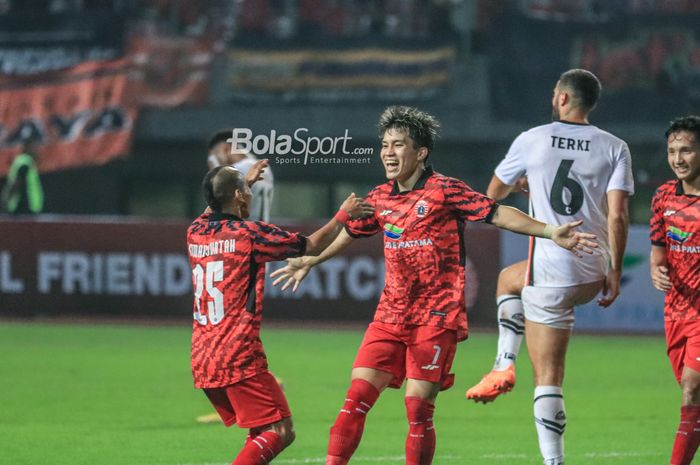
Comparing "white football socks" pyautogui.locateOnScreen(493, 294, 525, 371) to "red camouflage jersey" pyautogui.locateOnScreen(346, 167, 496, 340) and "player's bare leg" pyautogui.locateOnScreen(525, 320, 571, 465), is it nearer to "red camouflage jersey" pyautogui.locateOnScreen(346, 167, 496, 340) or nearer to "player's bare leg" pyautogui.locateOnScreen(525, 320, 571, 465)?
"player's bare leg" pyautogui.locateOnScreen(525, 320, 571, 465)

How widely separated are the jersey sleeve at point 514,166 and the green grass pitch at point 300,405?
2067mm

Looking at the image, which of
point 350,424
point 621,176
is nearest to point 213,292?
point 350,424

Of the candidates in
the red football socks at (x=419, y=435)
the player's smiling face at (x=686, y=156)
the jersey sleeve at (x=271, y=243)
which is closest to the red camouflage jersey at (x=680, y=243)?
the player's smiling face at (x=686, y=156)

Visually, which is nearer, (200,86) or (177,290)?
(177,290)

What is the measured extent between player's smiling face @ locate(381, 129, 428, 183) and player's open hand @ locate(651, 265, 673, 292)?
1517 mm

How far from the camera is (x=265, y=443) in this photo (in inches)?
252

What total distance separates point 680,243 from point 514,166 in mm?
1004

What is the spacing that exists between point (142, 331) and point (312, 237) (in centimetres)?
1029

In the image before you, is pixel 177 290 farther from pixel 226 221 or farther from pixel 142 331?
pixel 226 221

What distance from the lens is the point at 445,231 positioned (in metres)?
6.76

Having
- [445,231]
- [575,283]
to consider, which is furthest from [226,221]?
[575,283]

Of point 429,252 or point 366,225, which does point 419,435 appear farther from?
point 366,225

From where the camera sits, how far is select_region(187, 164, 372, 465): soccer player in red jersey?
6.39 m

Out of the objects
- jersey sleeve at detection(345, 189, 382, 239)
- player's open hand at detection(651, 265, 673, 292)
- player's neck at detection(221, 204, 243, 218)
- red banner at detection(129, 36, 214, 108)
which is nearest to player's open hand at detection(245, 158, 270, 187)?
player's neck at detection(221, 204, 243, 218)
